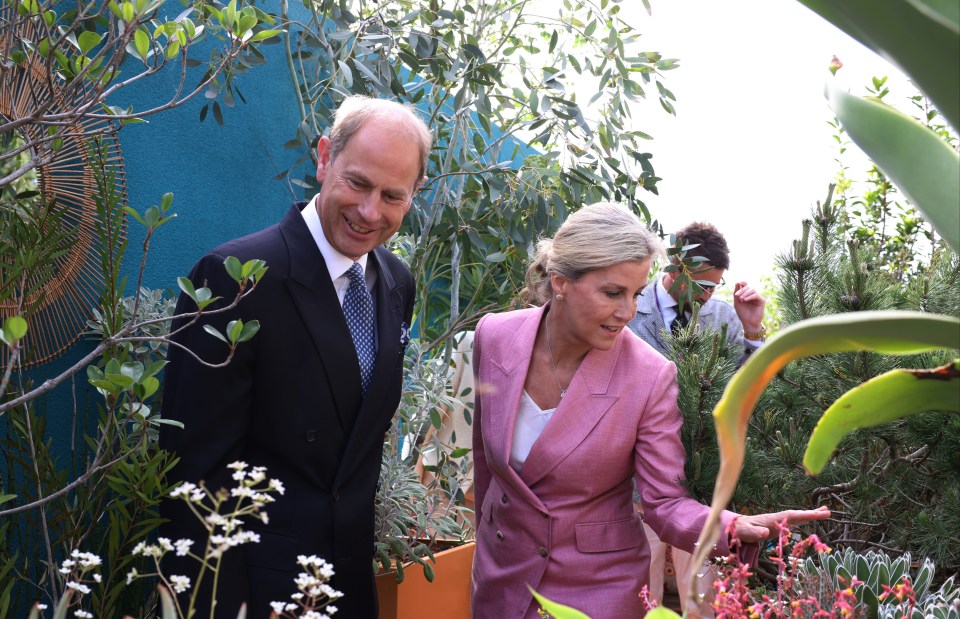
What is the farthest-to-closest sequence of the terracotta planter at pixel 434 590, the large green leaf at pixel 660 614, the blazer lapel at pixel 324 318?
the terracotta planter at pixel 434 590 → the blazer lapel at pixel 324 318 → the large green leaf at pixel 660 614

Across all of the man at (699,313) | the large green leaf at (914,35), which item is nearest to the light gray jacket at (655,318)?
the man at (699,313)

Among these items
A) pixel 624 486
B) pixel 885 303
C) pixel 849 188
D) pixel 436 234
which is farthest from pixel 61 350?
pixel 849 188

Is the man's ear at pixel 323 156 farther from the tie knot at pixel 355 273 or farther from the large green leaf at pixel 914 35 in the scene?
the large green leaf at pixel 914 35

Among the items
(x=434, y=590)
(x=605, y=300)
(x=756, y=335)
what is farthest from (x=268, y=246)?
(x=756, y=335)

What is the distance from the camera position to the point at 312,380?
6.50ft

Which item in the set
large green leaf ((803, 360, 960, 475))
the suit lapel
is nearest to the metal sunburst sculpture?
the suit lapel

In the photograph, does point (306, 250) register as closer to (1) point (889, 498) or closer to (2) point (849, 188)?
(1) point (889, 498)

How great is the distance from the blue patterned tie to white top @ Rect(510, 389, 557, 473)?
500 millimetres

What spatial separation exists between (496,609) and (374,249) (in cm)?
97

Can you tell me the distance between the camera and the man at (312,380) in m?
1.87

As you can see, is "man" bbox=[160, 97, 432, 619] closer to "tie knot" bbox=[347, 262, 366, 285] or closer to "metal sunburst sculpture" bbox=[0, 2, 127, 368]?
"tie knot" bbox=[347, 262, 366, 285]

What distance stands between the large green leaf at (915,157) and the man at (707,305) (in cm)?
242

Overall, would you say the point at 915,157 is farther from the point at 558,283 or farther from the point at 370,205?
the point at 558,283

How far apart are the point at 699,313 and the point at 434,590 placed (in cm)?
134
